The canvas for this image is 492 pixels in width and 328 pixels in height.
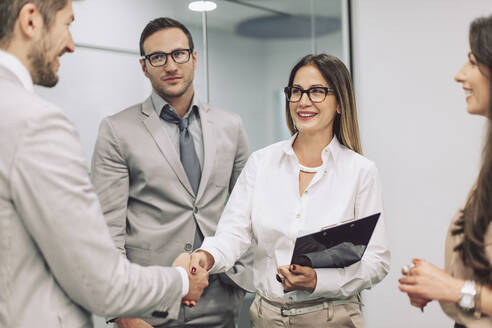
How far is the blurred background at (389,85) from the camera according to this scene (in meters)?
3.22

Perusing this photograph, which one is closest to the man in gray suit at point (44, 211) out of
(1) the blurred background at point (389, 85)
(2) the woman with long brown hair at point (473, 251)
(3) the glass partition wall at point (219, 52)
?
(2) the woman with long brown hair at point (473, 251)

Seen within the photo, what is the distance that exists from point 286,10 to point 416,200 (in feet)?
5.38

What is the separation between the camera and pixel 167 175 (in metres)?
2.14

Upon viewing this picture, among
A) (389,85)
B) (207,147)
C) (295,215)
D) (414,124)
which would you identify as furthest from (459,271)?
(389,85)

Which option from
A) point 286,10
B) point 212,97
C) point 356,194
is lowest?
point 356,194

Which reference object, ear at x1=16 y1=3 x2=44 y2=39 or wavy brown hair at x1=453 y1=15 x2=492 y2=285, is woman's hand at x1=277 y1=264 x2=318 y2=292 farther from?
ear at x1=16 y1=3 x2=44 y2=39

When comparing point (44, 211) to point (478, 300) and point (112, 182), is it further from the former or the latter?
point (478, 300)

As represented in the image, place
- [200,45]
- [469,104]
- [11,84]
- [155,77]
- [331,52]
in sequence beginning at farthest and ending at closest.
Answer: [331,52] < [200,45] < [155,77] < [469,104] < [11,84]

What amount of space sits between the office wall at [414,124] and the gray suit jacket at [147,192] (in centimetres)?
182

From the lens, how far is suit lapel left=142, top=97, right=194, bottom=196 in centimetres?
216

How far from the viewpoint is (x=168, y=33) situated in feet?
7.29

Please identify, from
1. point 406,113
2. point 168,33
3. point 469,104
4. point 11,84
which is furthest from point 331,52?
point 11,84

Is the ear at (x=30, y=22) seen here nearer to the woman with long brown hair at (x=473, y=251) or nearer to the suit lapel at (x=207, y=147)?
the suit lapel at (x=207, y=147)

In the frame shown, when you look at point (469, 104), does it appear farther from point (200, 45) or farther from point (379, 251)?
point (200, 45)
